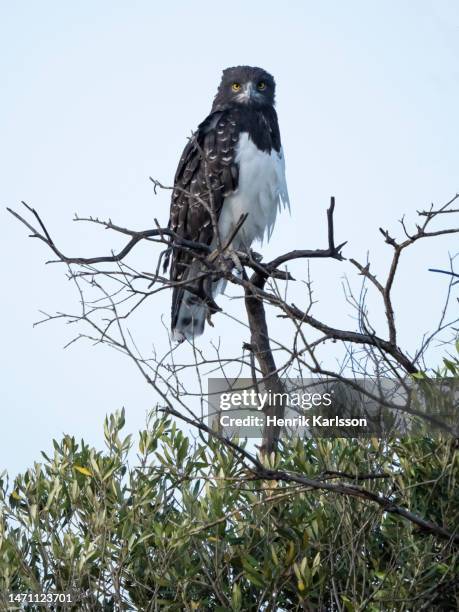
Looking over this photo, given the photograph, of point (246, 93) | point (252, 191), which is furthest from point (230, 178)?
point (246, 93)

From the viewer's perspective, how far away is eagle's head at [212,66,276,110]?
7.37 metres

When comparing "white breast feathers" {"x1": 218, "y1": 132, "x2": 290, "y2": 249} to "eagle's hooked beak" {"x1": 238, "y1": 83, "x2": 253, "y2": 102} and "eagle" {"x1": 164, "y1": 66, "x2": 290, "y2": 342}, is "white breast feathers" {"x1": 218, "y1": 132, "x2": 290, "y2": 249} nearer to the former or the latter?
"eagle" {"x1": 164, "y1": 66, "x2": 290, "y2": 342}

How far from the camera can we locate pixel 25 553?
441cm

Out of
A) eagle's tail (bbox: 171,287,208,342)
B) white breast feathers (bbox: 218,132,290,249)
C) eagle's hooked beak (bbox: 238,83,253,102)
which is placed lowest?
eagle's tail (bbox: 171,287,208,342)

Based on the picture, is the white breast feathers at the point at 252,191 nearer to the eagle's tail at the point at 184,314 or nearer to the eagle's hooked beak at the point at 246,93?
the eagle's hooked beak at the point at 246,93

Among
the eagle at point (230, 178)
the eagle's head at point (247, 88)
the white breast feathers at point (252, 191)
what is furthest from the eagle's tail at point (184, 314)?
the eagle's head at point (247, 88)

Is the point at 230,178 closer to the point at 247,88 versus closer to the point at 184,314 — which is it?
the point at 247,88

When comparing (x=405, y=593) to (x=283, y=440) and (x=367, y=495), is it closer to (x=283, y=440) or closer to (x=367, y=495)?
(x=367, y=495)

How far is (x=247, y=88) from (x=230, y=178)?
0.82m

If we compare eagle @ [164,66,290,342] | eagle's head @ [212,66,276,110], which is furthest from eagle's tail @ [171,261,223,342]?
eagle's head @ [212,66,276,110]

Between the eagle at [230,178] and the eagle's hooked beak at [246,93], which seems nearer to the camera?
the eagle at [230,178]

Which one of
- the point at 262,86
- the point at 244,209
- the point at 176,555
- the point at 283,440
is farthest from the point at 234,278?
the point at 262,86

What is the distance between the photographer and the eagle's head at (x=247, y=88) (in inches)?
290

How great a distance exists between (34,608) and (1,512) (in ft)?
1.55
